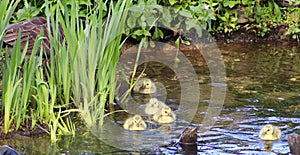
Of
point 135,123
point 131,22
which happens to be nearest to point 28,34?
point 135,123

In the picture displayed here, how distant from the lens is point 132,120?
5.66 meters

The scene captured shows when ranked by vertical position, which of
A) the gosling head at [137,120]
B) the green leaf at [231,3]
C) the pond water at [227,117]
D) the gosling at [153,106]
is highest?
the green leaf at [231,3]

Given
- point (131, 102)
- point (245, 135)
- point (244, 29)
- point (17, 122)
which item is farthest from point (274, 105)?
point (244, 29)

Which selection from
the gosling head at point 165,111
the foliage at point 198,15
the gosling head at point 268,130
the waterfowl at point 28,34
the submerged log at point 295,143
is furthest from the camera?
the foliage at point 198,15

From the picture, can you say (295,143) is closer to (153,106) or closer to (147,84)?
(153,106)

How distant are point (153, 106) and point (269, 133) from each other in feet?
4.17

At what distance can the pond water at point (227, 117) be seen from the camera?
17.2 feet

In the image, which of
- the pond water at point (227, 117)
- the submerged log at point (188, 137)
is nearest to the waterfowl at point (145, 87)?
the pond water at point (227, 117)

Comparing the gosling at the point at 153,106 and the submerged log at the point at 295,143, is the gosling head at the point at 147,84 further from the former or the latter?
the submerged log at the point at 295,143

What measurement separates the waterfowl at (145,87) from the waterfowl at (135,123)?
1.08m

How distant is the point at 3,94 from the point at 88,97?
754 millimetres

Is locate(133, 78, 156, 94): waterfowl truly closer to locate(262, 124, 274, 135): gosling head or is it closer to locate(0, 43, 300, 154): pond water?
locate(0, 43, 300, 154): pond water

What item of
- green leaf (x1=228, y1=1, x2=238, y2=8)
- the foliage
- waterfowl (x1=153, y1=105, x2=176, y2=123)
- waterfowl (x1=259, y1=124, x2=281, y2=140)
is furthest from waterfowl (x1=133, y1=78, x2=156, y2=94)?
green leaf (x1=228, y1=1, x2=238, y2=8)

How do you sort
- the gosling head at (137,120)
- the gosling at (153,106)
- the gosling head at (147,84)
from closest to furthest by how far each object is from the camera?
1. the gosling head at (137,120)
2. the gosling at (153,106)
3. the gosling head at (147,84)
